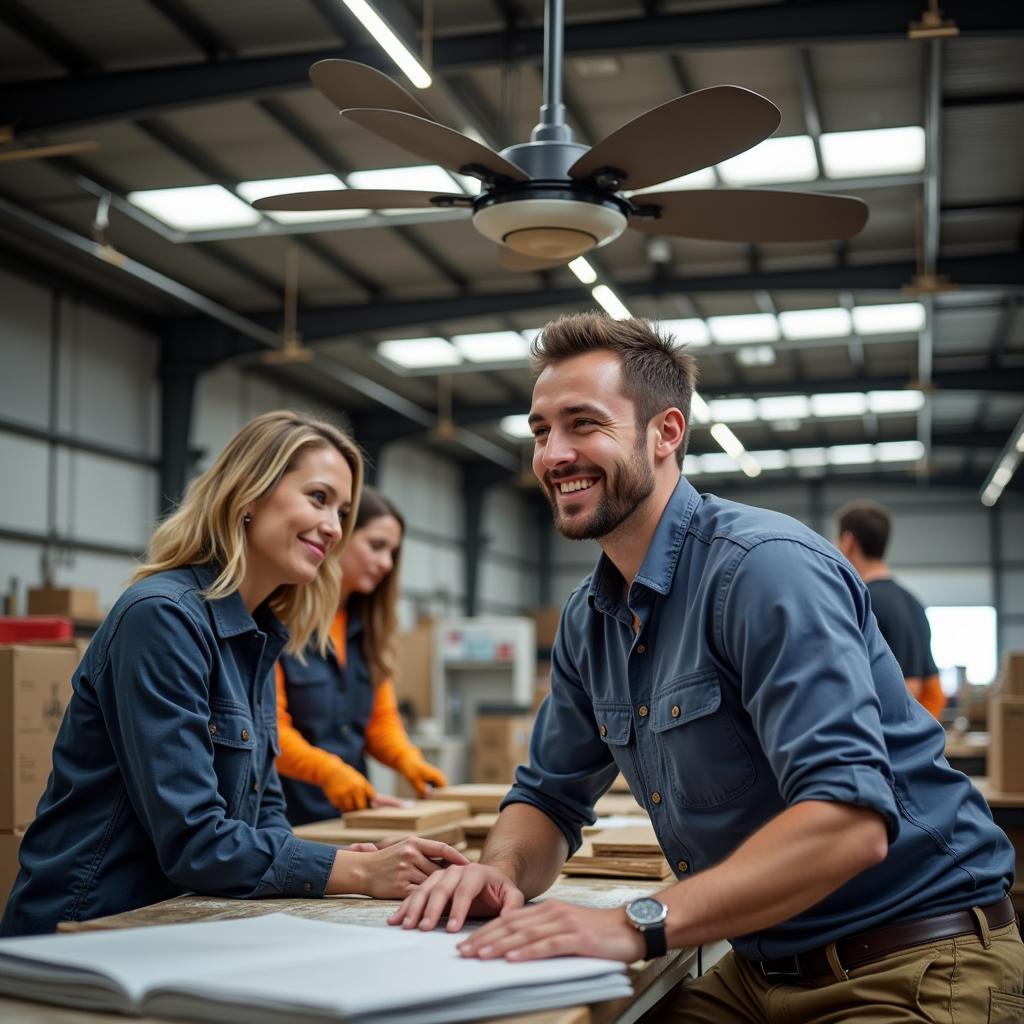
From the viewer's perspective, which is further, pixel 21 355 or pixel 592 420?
pixel 21 355

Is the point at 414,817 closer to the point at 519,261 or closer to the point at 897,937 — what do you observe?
the point at 897,937

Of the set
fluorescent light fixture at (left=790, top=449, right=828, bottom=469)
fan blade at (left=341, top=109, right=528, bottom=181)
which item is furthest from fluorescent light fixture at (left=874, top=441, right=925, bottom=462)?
fan blade at (left=341, top=109, right=528, bottom=181)

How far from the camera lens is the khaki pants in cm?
164

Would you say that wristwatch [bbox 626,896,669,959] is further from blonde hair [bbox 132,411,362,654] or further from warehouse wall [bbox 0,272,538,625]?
warehouse wall [bbox 0,272,538,625]

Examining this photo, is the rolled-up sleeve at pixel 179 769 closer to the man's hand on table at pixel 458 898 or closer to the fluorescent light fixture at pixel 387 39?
the man's hand on table at pixel 458 898

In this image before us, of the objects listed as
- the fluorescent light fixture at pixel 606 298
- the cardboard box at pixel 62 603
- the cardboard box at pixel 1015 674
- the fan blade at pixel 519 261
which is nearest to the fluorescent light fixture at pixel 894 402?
the fluorescent light fixture at pixel 606 298

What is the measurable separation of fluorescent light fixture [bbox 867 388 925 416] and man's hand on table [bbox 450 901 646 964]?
14984mm

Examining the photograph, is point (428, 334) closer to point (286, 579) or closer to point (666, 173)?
point (666, 173)

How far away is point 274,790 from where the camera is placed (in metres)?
2.47

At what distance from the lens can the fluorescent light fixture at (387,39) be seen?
5094 millimetres

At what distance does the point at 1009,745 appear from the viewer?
14.8 ft

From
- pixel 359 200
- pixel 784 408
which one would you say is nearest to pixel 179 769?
pixel 359 200

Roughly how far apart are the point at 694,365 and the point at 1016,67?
676cm

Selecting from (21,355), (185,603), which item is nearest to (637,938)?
(185,603)
